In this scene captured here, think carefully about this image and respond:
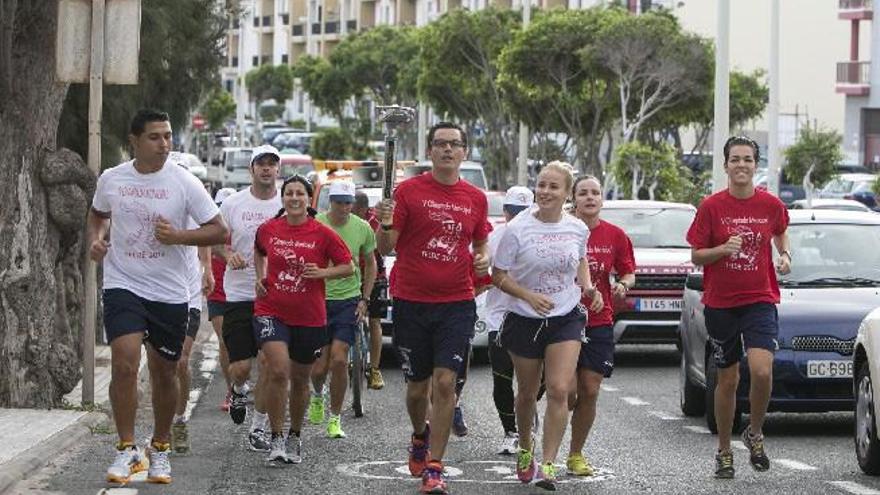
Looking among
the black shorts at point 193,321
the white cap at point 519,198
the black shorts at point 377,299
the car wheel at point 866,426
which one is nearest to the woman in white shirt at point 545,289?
the car wheel at point 866,426

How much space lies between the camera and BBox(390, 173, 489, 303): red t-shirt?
11891 millimetres

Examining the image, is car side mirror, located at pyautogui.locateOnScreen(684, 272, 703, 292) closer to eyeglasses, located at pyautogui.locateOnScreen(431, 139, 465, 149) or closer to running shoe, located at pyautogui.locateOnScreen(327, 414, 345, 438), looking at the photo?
running shoe, located at pyautogui.locateOnScreen(327, 414, 345, 438)

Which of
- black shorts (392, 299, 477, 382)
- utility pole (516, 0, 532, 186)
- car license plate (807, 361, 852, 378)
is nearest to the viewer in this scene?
black shorts (392, 299, 477, 382)

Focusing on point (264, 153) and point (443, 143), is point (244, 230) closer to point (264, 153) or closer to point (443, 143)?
point (264, 153)

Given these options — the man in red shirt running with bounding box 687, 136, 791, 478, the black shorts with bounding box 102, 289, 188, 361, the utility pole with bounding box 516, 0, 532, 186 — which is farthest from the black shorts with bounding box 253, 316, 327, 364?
the utility pole with bounding box 516, 0, 532, 186

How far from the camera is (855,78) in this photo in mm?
76688

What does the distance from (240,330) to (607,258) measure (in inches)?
106

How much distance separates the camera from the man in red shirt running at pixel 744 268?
12.8 meters

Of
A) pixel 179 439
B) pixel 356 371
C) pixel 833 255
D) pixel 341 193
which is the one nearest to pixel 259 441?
pixel 179 439

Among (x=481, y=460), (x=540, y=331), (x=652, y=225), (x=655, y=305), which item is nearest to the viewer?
(x=540, y=331)

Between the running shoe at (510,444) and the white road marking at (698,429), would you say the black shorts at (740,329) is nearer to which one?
the running shoe at (510,444)

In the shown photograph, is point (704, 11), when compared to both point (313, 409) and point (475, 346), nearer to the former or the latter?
point (475, 346)

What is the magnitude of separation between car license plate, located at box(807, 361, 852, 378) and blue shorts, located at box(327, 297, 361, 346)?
121 inches

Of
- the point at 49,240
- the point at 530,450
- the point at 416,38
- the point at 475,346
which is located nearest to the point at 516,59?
the point at 416,38
